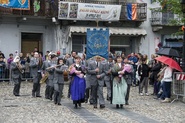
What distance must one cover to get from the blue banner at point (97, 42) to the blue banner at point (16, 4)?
11050mm

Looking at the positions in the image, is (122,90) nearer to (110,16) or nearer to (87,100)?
(87,100)

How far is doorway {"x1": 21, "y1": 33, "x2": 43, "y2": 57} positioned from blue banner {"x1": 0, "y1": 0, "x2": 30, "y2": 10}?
2.45m

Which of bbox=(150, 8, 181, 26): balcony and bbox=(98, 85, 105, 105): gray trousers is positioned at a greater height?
bbox=(150, 8, 181, 26): balcony

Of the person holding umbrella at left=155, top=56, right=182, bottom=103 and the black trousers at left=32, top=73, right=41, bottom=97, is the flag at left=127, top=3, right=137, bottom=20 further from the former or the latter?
the black trousers at left=32, top=73, right=41, bottom=97

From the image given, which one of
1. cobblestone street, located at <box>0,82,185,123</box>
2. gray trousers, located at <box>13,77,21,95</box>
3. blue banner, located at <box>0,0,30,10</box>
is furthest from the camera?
blue banner, located at <box>0,0,30,10</box>

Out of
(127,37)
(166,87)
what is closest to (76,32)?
(127,37)

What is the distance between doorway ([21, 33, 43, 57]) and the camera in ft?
90.6

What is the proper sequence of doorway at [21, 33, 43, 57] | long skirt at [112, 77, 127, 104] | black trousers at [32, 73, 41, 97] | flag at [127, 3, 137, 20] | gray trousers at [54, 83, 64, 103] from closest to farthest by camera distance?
long skirt at [112, 77, 127, 104], gray trousers at [54, 83, 64, 103], black trousers at [32, 73, 41, 97], doorway at [21, 33, 43, 57], flag at [127, 3, 137, 20]

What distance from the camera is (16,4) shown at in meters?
25.3

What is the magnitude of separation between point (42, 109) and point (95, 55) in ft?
9.18

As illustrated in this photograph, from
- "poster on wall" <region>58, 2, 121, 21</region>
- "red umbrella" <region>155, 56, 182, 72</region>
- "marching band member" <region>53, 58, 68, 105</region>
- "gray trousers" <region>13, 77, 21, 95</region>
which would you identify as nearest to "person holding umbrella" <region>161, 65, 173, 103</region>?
"red umbrella" <region>155, 56, 182, 72</region>

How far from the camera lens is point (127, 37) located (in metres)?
29.7

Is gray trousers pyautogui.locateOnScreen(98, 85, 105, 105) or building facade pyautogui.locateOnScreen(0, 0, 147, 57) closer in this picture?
gray trousers pyautogui.locateOnScreen(98, 85, 105, 105)

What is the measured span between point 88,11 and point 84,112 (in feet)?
49.5
